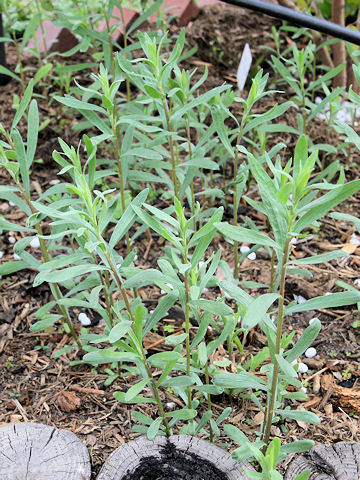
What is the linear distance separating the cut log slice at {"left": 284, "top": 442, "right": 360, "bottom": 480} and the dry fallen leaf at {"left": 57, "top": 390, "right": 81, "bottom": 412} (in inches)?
27.5

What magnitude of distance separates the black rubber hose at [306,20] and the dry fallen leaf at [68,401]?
1.32 metres

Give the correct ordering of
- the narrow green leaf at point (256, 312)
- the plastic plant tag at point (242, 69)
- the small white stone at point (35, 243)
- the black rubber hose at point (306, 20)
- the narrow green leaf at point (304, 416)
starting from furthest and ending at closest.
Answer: the small white stone at point (35, 243) → the plastic plant tag at point (242, 69) → the black rubber hose at point (306, 20) → the narrow green leaf at point (304, 416) → the narrow green leaf at point (256, 312)

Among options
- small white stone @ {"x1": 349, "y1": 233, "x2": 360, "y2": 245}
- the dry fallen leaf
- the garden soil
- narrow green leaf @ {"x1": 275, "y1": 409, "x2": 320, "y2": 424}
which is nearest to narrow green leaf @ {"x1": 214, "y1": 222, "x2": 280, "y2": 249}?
narrow green leaf @ {"x1": 275, "y1": 409, "x2": 320, "y2": 424}

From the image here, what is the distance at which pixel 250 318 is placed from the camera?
119 centimetres

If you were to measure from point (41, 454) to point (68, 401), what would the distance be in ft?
1.01

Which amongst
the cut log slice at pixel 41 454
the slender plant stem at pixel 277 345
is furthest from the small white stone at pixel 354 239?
the cut log slice at pixel 41 454

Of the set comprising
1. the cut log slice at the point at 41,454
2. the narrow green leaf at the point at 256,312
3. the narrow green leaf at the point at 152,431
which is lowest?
the cut log slice at the point at 41,454

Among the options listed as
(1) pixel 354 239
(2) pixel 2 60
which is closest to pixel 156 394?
(1) pixel 354 239

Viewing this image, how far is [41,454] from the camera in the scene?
5.23 ft

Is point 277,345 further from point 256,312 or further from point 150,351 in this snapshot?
point 150,351

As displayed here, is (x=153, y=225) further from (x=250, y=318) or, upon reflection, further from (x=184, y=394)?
(x=184, y=394)

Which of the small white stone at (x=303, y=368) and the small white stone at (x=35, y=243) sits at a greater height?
the small white stone at (x=35, y=243)

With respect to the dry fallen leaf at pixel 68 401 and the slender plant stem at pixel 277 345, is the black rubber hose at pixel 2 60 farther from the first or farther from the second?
the slender plant stem at pixel 277 345

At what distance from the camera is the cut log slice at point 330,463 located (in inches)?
59.3
